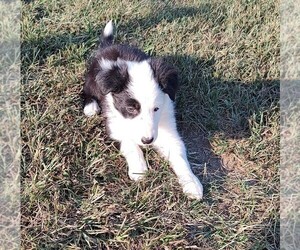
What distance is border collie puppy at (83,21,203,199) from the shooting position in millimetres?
3059

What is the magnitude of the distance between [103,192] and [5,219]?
564 millimetres

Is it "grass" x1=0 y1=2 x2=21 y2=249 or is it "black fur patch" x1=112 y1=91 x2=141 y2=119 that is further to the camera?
"black fur patch" x1=112 y1=91 x2=141 y2=119

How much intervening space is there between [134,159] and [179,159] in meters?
0.28

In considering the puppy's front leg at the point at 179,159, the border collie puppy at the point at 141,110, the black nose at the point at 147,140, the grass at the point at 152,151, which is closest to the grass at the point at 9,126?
the grass at the point at 152,151

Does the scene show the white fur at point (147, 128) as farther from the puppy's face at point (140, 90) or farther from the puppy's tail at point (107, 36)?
the puppy's tail at point (107, 36)

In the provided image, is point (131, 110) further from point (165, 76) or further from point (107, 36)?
point (107, 36)

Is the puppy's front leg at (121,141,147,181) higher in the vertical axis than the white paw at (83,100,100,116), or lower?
lower

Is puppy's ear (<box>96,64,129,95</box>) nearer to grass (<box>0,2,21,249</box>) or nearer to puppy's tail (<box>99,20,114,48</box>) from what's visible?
grass (<box>0,2,21,249</box>)

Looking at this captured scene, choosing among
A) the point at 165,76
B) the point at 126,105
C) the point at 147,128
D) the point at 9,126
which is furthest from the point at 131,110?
the point at 9,126

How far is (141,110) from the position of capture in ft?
10.1

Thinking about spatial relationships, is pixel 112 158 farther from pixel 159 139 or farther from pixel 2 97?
pixel 2 97

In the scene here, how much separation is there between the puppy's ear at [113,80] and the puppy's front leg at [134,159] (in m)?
0.37

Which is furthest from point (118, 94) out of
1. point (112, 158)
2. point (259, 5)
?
point (259, 5)

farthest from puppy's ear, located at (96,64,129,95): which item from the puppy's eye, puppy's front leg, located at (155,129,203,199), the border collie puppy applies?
puppy's front leg, located at (155,129,203,199)
